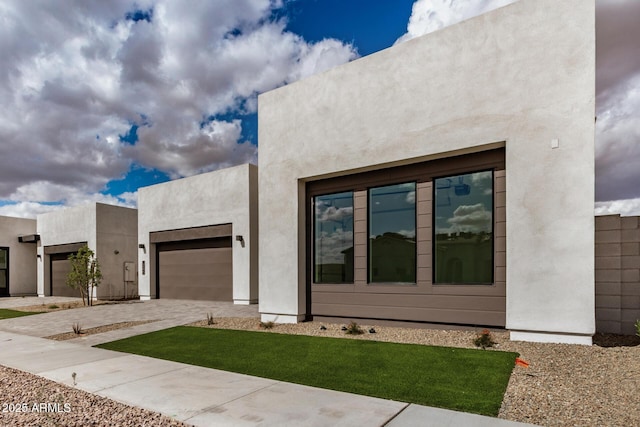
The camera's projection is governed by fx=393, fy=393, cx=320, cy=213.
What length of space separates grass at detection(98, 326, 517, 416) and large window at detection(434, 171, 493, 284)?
2037 mm

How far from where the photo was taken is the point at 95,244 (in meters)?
22.2

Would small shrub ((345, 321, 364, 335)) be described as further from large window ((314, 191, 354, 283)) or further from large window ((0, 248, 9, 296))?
large window ((0, 248, 9, 296))

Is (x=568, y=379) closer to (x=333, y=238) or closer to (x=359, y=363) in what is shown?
(x=359, y=363)

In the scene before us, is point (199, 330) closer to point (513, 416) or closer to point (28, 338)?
point (28, 338)

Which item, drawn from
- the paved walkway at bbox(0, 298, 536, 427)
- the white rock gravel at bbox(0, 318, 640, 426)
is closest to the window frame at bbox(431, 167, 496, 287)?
the white rock gravel at bbox(0, 318, 640, 426)

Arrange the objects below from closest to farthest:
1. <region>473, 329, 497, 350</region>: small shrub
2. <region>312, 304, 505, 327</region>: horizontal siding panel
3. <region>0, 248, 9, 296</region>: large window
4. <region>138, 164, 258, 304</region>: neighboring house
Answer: <region>473, 329, 497, 350</region>: small shrub → <region>312, 304, 505, 327</region>: horizontal siding panel → <region>138, 164, 258, 304</region>: neighboring house → <region>0, 248, 9, 296</region>: large window

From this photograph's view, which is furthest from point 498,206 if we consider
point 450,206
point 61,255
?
point 61,255

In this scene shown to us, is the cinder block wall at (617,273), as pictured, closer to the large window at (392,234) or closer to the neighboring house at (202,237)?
the large window at (392,234)

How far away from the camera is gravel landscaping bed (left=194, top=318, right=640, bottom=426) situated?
13.9ft

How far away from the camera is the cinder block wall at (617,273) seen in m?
7.69

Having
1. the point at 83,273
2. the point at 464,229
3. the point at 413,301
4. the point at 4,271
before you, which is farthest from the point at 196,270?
the point at 4,271

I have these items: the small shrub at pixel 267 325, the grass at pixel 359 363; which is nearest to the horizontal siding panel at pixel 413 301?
the small shrub at pixel 267 325

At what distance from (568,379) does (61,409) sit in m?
6.45

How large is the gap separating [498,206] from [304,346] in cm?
495
